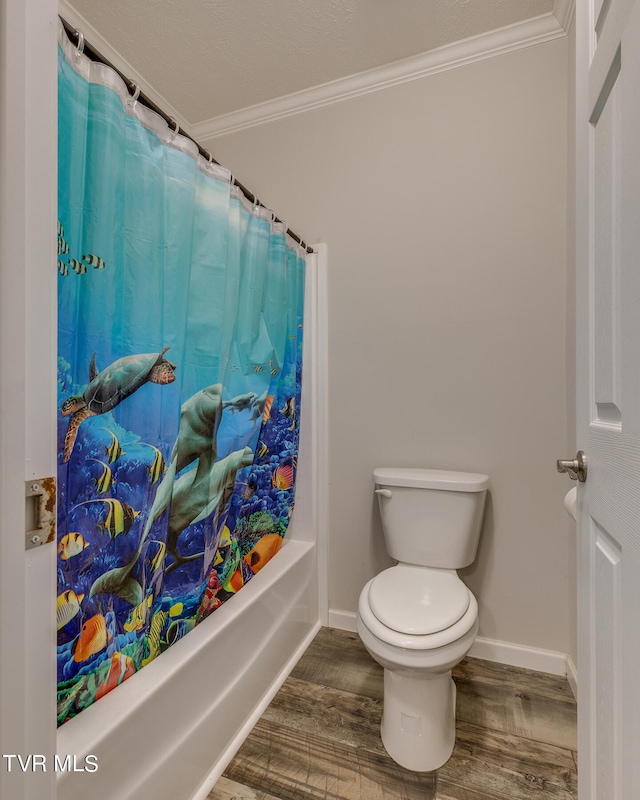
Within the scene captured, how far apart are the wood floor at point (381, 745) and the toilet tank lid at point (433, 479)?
74cm

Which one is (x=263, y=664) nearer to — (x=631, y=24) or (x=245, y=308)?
(x=245, y=308)

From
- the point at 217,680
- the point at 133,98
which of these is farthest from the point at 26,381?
the point at 217,680

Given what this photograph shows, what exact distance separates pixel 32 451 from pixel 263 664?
4.00 ft

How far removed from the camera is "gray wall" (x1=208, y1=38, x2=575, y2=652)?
5.41ft

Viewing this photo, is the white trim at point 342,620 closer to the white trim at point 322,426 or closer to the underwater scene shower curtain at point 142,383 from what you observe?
the white trim at point 322,426

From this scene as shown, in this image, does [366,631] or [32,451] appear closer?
[32,451]

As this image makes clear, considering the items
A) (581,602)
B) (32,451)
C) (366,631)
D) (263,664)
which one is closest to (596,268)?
(581,602)

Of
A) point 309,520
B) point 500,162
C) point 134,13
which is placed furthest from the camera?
point 309,520

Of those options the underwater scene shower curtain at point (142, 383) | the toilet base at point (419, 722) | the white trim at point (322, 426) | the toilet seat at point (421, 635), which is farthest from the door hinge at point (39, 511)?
the white trim at point (322, 426)

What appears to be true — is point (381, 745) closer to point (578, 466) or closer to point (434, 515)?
point (434, 515)

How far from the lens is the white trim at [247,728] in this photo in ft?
3.76

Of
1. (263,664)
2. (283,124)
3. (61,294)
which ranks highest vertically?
(283,124)

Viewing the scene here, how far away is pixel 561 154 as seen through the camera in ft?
5.33

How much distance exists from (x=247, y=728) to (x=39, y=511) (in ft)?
3.79
